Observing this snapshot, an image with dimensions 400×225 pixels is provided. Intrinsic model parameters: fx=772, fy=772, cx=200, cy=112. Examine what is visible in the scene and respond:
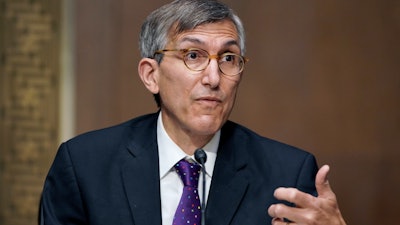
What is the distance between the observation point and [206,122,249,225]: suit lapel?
246 cm

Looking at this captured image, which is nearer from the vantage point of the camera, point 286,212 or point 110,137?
point 286,212

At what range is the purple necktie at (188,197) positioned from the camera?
7.87 ft

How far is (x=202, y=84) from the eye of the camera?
2455 millimetres

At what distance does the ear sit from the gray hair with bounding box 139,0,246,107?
0.03 m

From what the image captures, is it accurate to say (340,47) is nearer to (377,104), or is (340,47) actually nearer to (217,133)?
(377,104)

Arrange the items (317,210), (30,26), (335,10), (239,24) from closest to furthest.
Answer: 1. (317,210)
2. (239,24)
3. (335,10)
4. (30,26)

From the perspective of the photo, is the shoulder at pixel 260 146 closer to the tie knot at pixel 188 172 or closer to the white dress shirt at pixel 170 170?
the white dress shirt at pixel 170 170

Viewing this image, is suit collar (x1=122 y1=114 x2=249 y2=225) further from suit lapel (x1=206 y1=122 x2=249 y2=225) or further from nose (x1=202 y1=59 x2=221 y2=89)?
nose (x1=202 y1=59 x2=221 y2=89)

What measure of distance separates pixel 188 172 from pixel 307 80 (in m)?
1.68

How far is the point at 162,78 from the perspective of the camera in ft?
8.43

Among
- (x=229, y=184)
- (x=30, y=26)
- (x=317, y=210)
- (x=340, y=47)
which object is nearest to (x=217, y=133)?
(x=229, y=184)

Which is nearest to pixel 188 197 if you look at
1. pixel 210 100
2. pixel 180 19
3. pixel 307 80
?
pixel 210 100

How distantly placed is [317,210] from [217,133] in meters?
0.58

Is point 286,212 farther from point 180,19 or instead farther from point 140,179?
point 180,19
